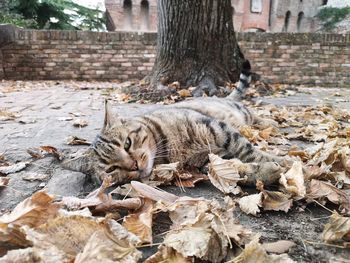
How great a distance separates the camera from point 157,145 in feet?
7.01

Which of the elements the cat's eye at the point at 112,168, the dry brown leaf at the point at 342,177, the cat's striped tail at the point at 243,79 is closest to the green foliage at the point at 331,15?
the cat's striped tail at the point at 243,79

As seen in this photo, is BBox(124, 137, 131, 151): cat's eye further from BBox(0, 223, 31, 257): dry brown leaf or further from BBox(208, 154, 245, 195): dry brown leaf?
BBox(0, 223, 31, 257): dry brown leaf

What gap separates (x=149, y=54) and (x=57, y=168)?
797 centimetres

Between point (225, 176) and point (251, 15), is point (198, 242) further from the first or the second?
point (251, 15)

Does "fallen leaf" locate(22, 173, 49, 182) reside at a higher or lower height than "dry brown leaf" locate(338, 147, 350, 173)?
lower

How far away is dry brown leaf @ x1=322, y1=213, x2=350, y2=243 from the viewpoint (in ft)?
3.73

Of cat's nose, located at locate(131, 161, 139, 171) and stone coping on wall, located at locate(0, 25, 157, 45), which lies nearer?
cat's nose, located at locate(131, 161, 139, 171)

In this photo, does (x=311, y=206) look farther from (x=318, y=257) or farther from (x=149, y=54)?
(x=149, y=54)

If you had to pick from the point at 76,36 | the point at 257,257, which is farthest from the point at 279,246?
the point at 76,36

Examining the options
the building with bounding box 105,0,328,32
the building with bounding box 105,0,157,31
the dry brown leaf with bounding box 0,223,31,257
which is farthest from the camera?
the building with bounding box 105,0,328,32

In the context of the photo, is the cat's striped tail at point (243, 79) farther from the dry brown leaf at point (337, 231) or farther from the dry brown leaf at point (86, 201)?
the dry brown leaf at point (337, 231)

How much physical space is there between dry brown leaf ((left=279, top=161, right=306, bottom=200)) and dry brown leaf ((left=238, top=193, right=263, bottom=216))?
159 millimetres

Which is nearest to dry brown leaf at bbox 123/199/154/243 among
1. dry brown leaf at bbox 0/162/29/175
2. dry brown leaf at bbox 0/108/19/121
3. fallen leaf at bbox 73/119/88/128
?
dry brown leaf at bbox 0/162/29/175

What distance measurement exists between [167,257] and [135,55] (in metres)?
9.18
